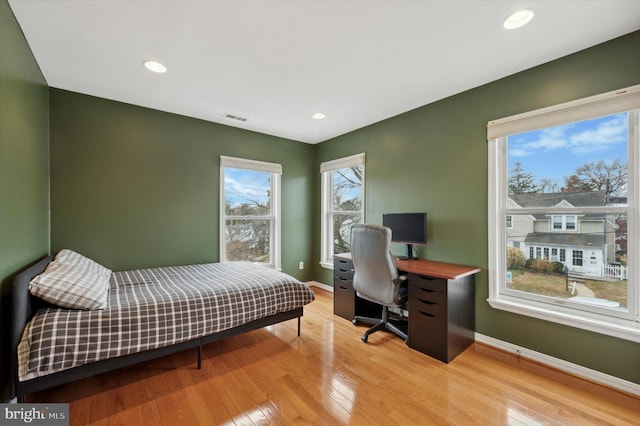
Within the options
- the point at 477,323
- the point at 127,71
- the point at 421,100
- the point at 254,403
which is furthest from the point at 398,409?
the point at 127,71

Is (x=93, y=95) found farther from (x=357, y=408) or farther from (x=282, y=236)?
(x=357, y=408)

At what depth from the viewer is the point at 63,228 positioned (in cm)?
272

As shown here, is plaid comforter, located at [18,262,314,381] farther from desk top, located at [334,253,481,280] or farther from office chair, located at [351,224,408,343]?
desk top, located at [334,253,481,280]

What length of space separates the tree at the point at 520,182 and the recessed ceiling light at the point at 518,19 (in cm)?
119

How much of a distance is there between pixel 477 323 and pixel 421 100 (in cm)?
239

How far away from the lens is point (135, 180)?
3.10m

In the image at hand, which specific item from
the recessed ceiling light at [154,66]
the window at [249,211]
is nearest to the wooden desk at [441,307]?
the window at [249,211]

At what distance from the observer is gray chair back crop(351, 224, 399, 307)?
2465 millimetres

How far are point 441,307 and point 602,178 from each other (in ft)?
5.12

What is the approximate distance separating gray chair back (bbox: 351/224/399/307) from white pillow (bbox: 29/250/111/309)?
2.10 meters

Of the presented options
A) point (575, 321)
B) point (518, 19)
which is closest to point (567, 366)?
point (575, 321)

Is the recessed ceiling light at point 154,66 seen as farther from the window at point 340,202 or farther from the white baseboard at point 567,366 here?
the white baseboard at point 567,366

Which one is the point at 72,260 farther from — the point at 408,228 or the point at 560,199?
the point at 560,199

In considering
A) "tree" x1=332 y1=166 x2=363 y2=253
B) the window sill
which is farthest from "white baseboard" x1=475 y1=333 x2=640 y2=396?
"tree" x1=332 y1=166 x2=363 y2=253
